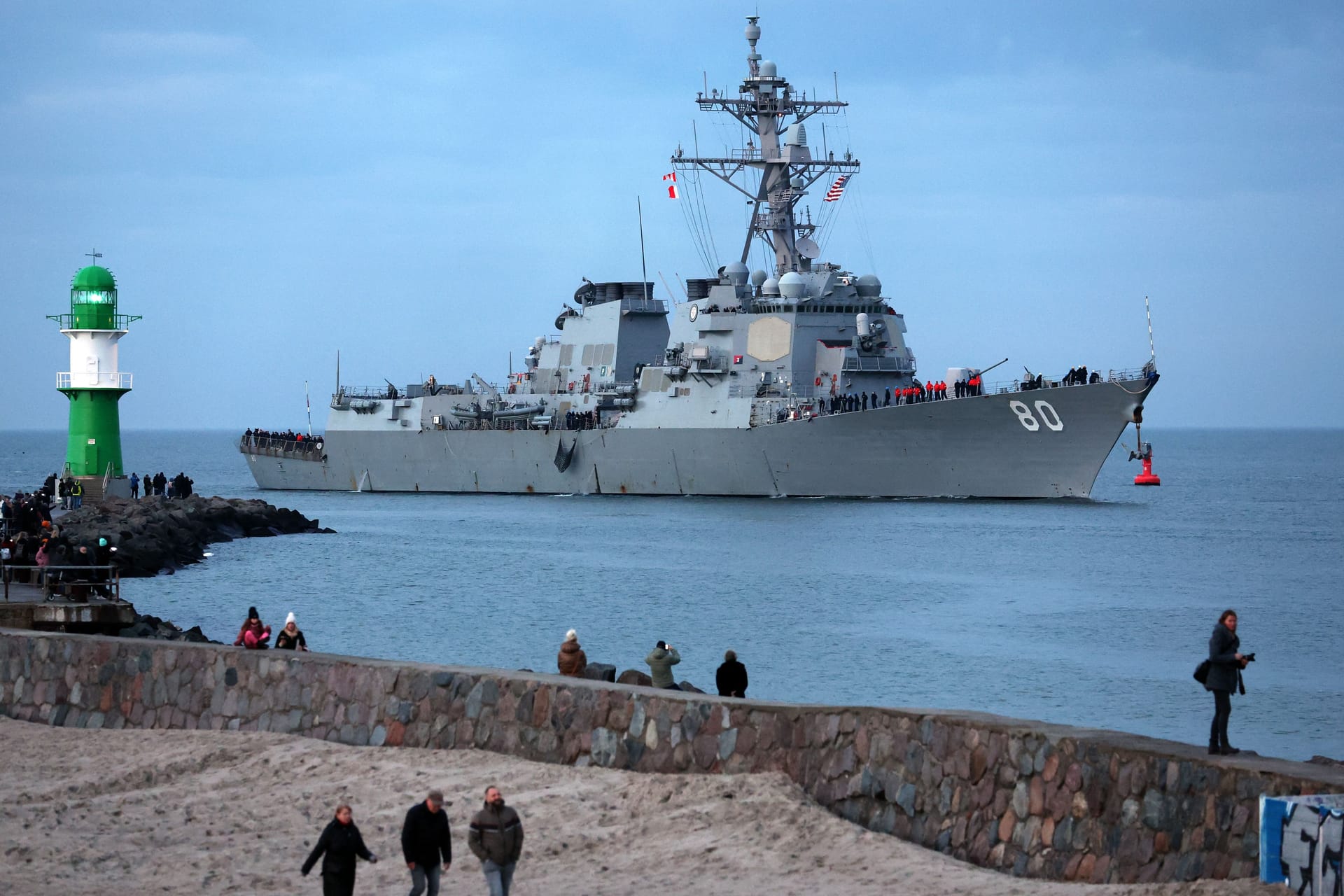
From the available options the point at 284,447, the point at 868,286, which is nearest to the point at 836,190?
the point at 868,286

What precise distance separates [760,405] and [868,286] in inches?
179

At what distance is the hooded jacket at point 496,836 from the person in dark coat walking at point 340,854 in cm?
47

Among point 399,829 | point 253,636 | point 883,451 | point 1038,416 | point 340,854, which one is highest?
point 1038,416

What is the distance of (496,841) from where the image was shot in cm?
727

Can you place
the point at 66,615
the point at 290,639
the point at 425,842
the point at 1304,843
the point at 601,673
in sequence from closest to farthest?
the point at 1304,843, the point at 425,842, the point at 290,639, the point at 601,673, the point at 66,615

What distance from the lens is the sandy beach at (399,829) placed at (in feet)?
25.9

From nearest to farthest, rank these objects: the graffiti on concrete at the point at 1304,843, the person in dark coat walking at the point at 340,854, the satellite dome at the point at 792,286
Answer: the graffiti on concrete at the point at 1304,843 < the person in dark coat walking at the point at 340,854 < the satellite dome at the point at 792,286

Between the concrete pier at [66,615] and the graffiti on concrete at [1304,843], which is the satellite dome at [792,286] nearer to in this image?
the concrete pier at [66,615]

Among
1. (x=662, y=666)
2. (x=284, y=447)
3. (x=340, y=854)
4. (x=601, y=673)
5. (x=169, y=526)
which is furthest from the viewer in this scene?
(x=284, y=447)

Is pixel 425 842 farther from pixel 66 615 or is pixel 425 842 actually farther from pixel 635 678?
pixel 66 615

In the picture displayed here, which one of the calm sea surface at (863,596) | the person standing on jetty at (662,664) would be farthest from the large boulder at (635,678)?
the calm sea surface at (863,596)

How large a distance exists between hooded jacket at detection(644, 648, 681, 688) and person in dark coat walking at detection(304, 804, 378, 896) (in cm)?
440

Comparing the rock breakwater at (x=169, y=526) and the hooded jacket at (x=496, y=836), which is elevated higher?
the rock breakwater at (x=169, y=526)

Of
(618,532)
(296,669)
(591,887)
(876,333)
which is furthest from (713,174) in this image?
(591,887)
